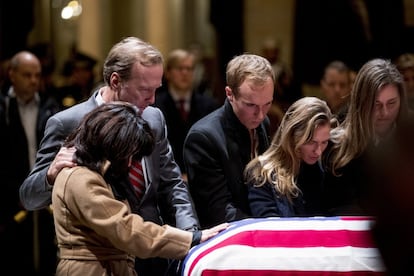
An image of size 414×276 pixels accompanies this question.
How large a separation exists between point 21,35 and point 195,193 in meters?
4.85

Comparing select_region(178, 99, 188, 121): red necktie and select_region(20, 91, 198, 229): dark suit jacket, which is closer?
select_region(20, 91, 198, 229): dark suit jacket

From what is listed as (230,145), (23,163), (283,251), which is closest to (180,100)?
(23,163)

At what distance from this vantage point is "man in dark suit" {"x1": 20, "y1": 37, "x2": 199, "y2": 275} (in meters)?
3.64

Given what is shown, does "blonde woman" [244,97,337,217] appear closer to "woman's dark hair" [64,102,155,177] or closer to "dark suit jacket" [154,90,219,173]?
"woman's dark hair" [64,102,155,177]

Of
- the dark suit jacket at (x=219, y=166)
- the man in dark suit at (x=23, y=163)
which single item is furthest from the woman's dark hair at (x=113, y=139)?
the man in dark suit at (x=23, y=163)

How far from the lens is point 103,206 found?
3.12m

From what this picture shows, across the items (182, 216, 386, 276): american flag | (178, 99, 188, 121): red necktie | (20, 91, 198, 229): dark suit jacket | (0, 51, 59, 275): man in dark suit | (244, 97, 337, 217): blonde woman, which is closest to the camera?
(182, 216, 386, 276): american flag

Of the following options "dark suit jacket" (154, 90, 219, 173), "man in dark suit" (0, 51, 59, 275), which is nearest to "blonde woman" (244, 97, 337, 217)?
"dark suit jacket" (154, 90, 219, 173)

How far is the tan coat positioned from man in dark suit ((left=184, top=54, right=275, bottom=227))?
1.98 feet

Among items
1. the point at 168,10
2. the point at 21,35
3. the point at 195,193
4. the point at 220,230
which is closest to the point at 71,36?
the point at 21,35

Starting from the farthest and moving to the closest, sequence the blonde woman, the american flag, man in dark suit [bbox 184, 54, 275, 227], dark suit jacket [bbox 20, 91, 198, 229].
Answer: man in dark suit [bbox 184, 54, 275, 227] < the blonde woman < dark suit jacket [bbox 20, 91, 198, 229] < the american flag

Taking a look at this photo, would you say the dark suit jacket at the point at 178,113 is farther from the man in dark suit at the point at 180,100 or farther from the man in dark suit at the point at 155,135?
the man in dark suit at the point at 155,135

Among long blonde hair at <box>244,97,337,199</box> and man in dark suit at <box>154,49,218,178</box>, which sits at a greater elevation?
long blonde hair at <box>244,97,337,199</box>

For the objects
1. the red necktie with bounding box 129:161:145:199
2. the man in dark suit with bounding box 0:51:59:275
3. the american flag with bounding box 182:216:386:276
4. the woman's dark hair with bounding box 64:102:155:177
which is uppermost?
the woman's dark hair with bounding box 64:102:155:177
